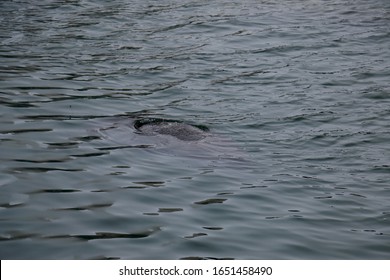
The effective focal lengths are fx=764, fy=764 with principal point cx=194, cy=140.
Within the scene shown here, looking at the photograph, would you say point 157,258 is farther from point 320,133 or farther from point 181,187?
point 320,133

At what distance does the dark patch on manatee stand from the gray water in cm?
12

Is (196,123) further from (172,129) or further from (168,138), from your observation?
(168,138)

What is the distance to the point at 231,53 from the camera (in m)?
13.1

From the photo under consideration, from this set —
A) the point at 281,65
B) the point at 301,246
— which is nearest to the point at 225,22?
the point at 281,65

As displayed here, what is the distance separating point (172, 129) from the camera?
29.8ft

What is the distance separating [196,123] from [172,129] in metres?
0.63

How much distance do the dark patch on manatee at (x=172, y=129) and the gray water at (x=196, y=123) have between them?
4.7 inches

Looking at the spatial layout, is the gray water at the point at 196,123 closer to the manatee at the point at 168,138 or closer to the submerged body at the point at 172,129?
the manatee at the point at 168,138

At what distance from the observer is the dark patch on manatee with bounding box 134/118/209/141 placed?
29.4 feet

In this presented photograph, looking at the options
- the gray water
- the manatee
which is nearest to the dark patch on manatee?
the manatee

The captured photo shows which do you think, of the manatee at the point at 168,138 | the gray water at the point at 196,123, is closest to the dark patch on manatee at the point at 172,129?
the manatee at the point at 168,138

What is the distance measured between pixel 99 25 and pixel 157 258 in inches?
361

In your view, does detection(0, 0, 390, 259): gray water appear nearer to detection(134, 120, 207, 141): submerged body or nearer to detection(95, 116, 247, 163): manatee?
detection(95, 116, 247, 163): manatee
